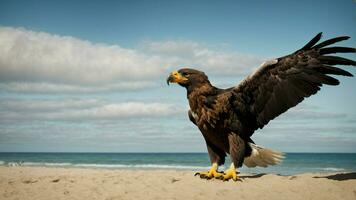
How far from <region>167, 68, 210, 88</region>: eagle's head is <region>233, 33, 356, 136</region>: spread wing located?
67 cm

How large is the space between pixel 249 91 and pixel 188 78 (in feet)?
4.00

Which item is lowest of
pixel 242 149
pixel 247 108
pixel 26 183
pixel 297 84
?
pixel 26 183

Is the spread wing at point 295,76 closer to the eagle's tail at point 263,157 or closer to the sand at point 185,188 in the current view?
the eagle's tail at point 263,157

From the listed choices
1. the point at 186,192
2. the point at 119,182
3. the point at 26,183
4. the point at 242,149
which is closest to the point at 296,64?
the point at 242,149

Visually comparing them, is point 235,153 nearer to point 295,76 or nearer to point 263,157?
point 263,157

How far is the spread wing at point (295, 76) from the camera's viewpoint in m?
7.44

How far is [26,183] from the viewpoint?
9.00 meters

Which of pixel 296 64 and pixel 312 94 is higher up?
pixel 296 64

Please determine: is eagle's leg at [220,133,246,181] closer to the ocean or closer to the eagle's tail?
the eagle's tail

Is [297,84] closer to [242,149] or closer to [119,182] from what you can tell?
[242,149]

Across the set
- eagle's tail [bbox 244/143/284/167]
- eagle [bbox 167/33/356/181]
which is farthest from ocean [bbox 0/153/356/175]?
eagle [bbox 167/33/356/181]

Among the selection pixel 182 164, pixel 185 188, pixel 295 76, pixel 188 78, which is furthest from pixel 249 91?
pixel 182 164

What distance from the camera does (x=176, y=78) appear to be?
7.60 m

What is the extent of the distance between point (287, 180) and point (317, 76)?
2163mm
